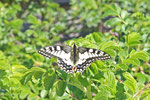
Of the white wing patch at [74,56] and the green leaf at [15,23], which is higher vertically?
the green leaf at [15,23]

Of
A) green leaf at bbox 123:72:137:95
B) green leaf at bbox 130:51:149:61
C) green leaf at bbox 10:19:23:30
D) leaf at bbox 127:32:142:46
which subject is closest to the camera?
green leaf at bbox 123:72:137:95

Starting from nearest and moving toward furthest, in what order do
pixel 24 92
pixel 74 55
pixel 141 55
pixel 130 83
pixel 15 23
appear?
1. pixel 130 83
2. pixel 141 55
3. pixel 74 55
4. pixel 24 92
5. pixel 15 23

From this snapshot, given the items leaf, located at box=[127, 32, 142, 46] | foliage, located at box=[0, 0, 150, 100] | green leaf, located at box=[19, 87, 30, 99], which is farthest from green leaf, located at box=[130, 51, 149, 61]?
green leaf, located at box=[19, 87, 30, 99]

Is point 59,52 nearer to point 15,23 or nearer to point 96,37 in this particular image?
point 96,37

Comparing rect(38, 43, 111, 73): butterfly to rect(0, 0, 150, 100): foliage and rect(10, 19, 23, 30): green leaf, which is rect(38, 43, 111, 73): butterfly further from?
rect(10, 19, 23, 30): green leaf

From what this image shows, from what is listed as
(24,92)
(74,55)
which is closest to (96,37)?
(74,55)

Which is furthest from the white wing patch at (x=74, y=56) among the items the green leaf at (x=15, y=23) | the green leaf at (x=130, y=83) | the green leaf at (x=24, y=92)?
the green leaf at (x=15, y=23)

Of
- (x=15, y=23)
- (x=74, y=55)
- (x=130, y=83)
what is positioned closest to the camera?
(x=130, y=83)

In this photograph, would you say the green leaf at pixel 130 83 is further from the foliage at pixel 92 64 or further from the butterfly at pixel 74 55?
the butterfly at pixel 74 55
